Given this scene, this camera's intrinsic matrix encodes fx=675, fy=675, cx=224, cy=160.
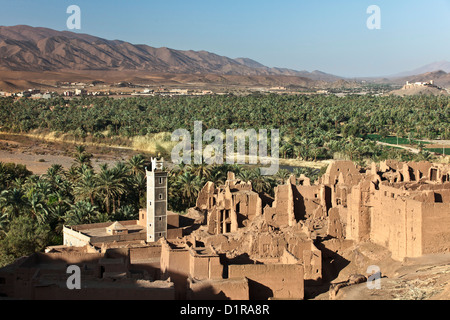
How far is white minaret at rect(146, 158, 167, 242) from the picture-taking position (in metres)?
28.7

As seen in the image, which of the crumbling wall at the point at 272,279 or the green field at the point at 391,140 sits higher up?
the green field at the point at 391,140

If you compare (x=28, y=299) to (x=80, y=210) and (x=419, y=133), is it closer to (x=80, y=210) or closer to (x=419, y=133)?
(x=80, y=210)

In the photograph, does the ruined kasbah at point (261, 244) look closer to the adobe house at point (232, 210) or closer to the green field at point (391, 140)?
the adobe house at point (232, 210)

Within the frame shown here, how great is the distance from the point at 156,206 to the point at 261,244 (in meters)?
6.11

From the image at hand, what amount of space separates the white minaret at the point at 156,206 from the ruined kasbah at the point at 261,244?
4cm

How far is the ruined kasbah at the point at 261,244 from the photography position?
20781 mm

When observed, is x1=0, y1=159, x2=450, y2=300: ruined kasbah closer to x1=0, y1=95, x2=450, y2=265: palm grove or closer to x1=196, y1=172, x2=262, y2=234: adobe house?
x1=196, y1=172, x2=262, y2=234: adobe house

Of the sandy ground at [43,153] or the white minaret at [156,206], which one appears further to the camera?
the sandy ground at [43,153]

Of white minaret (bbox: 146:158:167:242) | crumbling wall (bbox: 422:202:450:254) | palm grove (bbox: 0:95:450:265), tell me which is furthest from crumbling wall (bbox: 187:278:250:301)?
palm grove (bbox: 0:95:450:265)

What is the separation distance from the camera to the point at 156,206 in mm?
29078

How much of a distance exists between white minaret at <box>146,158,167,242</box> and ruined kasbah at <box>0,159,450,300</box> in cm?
4

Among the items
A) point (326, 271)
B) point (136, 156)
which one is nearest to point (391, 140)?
point (136, 156)

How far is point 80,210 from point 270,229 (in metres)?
9.79

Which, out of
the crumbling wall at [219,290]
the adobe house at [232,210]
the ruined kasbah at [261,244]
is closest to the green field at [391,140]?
the ruined kasbah at [261,244]
